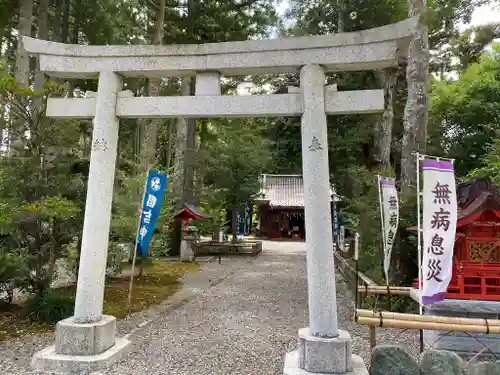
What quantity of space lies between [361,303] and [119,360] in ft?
16.4

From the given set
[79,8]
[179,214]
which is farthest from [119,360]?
[79,8]

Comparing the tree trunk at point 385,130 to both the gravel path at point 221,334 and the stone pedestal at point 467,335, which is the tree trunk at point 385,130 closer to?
the gravel path at point 221,334

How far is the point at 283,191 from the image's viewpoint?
33750mm

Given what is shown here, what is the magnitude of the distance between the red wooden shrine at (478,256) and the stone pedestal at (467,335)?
16 centimetres

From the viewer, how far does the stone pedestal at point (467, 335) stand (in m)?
5.28

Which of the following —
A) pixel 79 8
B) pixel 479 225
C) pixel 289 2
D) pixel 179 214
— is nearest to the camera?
pixel 479 225

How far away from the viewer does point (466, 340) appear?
17.7 ft

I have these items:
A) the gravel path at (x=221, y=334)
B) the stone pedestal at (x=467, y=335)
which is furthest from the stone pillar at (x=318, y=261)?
the stone pedestal at (x=467, y=335)

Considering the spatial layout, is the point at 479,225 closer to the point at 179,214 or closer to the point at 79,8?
the point at 179,214

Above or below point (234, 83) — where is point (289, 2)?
above

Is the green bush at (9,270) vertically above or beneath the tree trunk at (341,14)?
beneath

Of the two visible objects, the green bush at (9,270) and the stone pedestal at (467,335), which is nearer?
the stone pedestal at (467,335)

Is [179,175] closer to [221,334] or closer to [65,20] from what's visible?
[65,20]

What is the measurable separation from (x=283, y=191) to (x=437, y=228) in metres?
28.9
